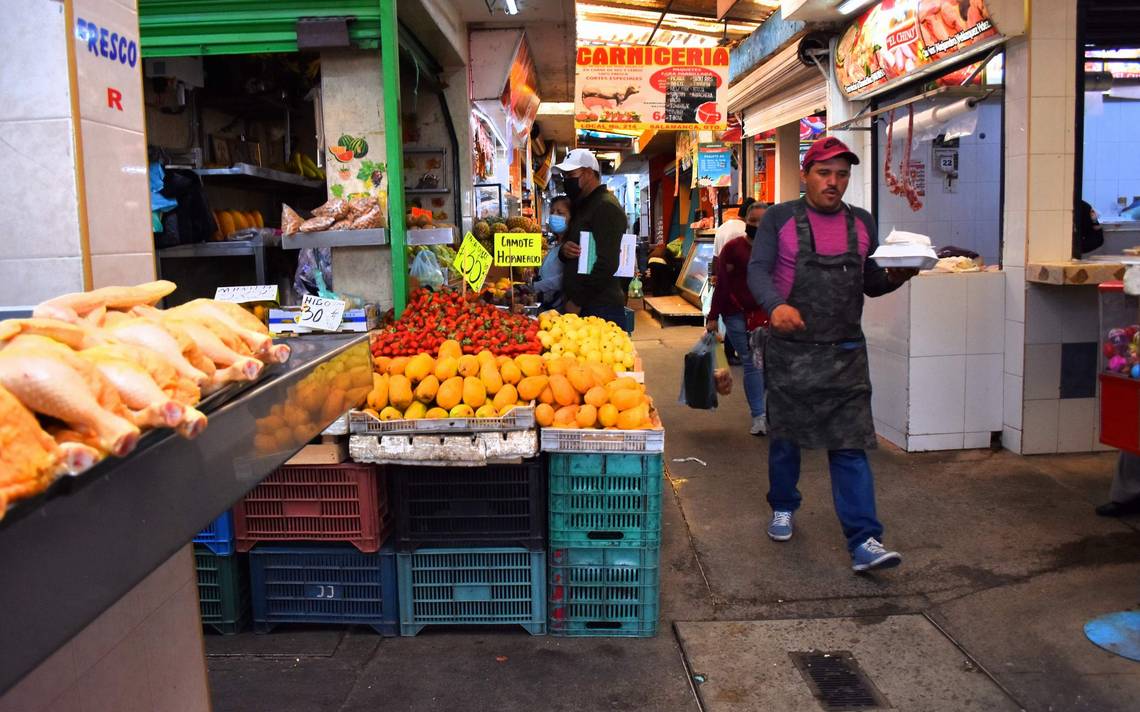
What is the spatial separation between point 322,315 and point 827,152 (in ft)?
8.87

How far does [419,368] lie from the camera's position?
13.2 ft

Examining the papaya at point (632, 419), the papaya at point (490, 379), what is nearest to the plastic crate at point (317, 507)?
the papaya at point (490, 379)

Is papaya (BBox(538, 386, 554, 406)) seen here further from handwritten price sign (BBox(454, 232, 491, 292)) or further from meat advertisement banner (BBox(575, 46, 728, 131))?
meat advertisement banner (BBox(575, 46, 728, 131))

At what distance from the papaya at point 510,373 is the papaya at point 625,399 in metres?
0.47

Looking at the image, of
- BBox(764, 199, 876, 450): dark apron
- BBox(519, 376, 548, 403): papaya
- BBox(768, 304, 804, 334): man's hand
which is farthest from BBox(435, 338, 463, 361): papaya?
BBox(764, 199, 876, 450): dark apron

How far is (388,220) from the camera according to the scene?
5.37 meters

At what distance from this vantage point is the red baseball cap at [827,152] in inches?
168

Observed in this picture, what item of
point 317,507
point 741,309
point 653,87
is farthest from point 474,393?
point 653,87

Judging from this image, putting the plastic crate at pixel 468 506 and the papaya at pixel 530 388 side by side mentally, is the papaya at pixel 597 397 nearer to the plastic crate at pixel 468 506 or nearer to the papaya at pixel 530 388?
the papaya at pixel 530 388

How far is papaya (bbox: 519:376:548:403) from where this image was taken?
3.99 meters

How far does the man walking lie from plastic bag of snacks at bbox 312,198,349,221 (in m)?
2.43

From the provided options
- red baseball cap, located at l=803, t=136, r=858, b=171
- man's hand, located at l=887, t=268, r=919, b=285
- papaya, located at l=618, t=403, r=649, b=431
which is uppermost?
red baseball cap, located at l=803, t=136, r=858, b=171

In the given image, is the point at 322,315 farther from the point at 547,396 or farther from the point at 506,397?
the point at 547,396

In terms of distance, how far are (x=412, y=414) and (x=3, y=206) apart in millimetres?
1868
